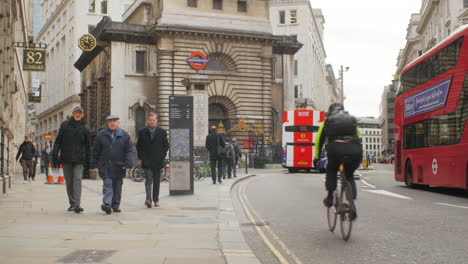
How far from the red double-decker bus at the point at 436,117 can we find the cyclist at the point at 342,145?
279 inches

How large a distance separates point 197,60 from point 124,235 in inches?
1420

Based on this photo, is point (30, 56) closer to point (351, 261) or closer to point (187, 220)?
point (187, 220)

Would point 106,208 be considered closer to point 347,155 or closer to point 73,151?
point 73,151

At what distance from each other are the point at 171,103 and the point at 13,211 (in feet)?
16.8

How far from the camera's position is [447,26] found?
54781 millimetres

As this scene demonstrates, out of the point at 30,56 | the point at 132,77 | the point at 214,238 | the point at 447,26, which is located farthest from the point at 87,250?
the point at 447,26

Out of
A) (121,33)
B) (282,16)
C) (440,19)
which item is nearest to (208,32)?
(121,33)

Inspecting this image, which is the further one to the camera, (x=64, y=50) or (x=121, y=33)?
(x=64, y=50)

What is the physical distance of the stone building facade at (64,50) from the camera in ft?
249

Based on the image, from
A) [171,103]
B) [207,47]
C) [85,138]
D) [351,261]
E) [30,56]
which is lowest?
[351,261]

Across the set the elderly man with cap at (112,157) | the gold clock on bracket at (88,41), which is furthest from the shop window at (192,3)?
the elderly man with cap at (112,157)

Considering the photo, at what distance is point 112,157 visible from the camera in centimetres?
1080

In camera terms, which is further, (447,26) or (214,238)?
(447,26)

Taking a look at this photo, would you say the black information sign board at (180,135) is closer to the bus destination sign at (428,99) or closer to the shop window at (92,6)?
the bus destination sign at (428,99)
